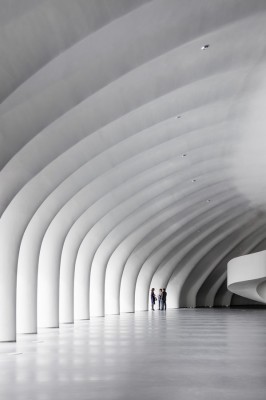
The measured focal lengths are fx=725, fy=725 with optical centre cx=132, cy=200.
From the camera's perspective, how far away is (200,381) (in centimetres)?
948

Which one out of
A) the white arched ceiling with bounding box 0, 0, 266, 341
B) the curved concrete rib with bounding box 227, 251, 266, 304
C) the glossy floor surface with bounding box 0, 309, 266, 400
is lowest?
the glossy floor surface with bounding box 0, 309, 266, 400

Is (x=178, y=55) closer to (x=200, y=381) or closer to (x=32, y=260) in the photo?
(x=200, y=381)

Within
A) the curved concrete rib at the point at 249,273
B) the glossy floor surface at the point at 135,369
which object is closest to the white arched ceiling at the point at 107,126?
the curved concrete rib at the point at 249,273

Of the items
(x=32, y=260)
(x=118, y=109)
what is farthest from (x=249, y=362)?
(x=32, y=260)

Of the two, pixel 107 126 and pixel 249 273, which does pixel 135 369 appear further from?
pixel 249 273

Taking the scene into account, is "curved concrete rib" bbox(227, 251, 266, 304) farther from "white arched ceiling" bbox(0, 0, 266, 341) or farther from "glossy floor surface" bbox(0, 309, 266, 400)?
"glossy floor surface" bbox(0, 309, 266, 400)

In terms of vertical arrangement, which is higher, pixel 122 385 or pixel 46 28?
pixel 46 28

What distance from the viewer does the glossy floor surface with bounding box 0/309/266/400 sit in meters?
8.51

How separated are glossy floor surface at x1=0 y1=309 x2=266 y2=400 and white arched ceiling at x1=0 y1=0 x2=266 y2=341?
4477 millimetres

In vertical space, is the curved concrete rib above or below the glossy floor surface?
above

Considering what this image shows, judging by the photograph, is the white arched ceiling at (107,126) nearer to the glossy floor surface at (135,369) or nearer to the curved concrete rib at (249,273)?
the curved concrete rib at (249,273)

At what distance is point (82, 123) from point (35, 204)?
4.34 metres

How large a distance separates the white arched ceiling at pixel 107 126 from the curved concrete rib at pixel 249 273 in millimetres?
3955

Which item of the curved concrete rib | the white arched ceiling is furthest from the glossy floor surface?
the curved concrete rib
